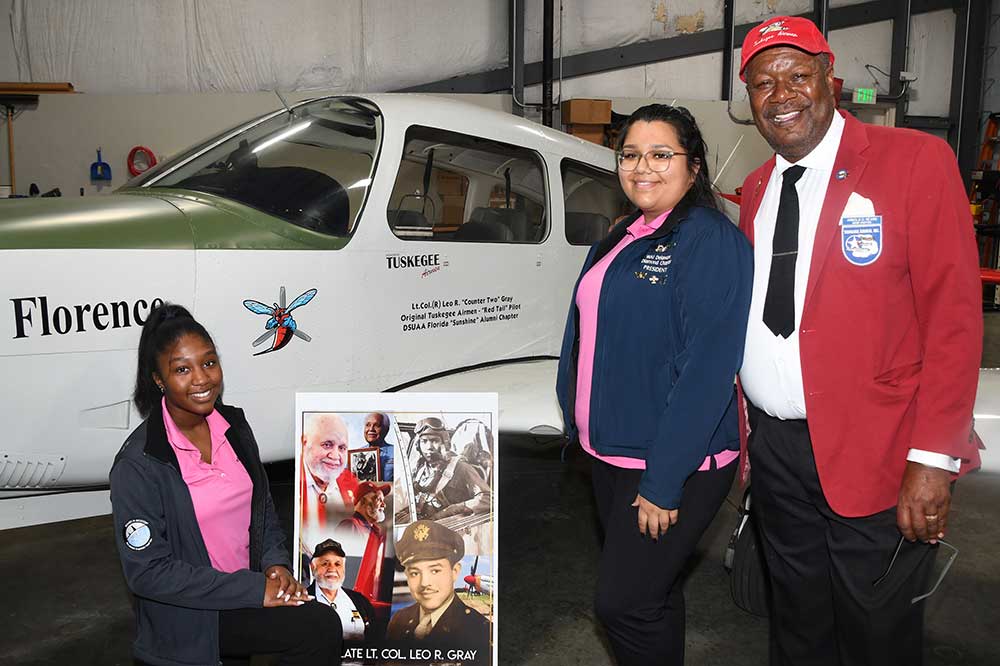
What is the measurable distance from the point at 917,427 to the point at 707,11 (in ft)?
34.2

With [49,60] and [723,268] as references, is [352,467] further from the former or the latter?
[49,60]

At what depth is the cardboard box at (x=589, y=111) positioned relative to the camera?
9.20 m

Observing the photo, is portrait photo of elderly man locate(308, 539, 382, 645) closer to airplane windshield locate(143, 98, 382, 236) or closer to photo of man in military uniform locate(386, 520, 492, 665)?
photo of man in military uniform locate(386, 520, 492, 665)

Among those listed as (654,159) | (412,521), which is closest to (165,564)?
(412,521)

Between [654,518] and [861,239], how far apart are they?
0.78 meters

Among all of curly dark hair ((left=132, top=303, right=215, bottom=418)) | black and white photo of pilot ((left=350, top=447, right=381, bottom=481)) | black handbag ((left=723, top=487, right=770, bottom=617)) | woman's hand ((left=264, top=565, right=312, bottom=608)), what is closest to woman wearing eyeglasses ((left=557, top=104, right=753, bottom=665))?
black and white photo of pilot ((left=350, top=447, right=381, bottom=481))

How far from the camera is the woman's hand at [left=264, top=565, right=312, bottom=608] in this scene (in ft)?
6.39

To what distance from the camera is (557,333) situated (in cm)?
399

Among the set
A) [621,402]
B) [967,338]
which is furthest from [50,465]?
[967,338]

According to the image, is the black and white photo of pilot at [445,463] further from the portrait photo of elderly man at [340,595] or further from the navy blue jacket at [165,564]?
the navy blue jacket at [165,564]

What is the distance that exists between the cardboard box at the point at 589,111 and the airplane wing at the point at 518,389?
6077mm

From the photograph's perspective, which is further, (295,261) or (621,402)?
(295,261)

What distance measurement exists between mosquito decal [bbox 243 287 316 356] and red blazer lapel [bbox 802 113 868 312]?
6.06 feet

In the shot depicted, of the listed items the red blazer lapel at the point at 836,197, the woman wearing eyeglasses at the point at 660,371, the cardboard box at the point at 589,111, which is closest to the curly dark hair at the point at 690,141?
the woman wearing eyeglasses at the point at 660,371
